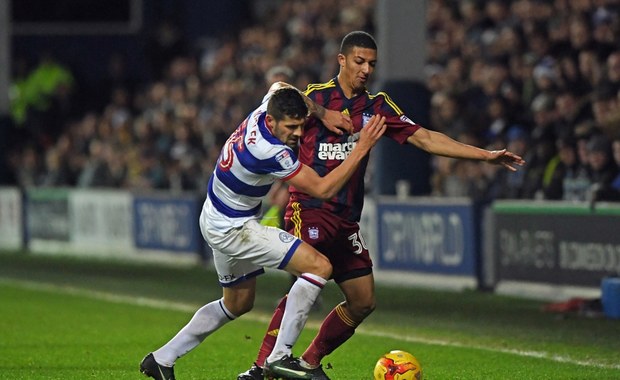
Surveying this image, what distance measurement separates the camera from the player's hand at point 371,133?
325 inches

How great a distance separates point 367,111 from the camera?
901 centimetres

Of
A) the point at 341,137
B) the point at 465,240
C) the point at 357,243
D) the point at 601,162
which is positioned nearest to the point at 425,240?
the point at 465,240

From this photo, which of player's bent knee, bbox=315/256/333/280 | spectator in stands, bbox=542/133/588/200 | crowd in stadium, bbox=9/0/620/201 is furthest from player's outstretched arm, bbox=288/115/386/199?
spectator in stands, bbox=542/133/588/200

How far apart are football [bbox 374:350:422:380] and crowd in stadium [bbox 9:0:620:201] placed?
6281 millimetres

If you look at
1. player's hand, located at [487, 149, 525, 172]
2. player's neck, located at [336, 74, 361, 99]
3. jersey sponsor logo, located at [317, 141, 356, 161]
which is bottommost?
player's hand, located at [487, 149, 525, 172]

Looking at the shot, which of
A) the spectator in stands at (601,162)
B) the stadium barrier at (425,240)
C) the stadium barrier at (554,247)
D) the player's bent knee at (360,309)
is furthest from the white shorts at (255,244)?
the stadium barrier at (425,240)

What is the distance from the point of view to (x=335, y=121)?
866 centimetres

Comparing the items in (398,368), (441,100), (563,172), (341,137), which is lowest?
(398,368)

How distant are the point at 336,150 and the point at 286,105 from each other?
87cm

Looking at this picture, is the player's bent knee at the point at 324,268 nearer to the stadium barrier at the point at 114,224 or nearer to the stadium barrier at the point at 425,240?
the stadium barrier at the point at 425,240

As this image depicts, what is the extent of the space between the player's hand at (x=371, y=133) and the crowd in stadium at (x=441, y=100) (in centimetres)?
648

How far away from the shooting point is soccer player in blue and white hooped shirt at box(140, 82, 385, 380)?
8.19 m

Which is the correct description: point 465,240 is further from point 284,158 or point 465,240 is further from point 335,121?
point 284,158

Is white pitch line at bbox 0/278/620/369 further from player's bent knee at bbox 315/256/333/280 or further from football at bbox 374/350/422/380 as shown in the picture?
player's bent knee at bbox 315/256/333/280
